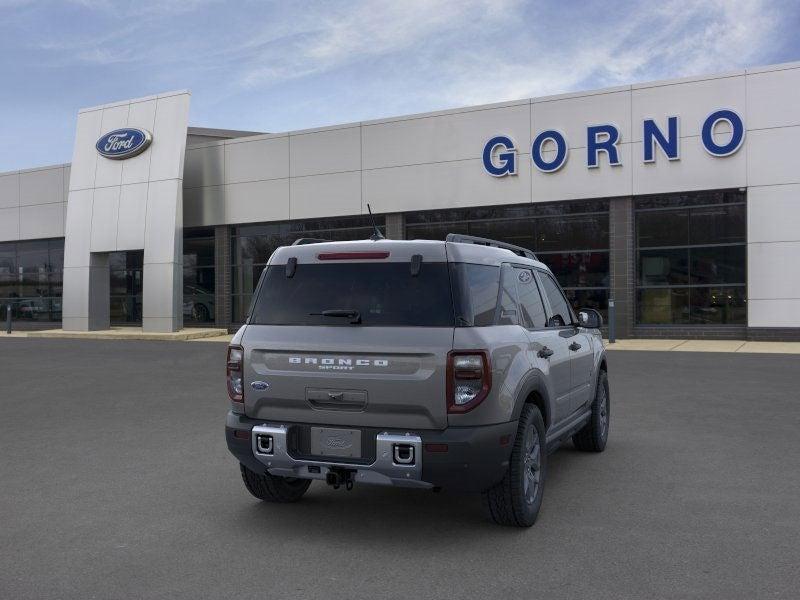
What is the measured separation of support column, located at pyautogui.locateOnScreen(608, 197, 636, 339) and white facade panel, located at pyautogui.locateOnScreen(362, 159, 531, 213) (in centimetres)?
268

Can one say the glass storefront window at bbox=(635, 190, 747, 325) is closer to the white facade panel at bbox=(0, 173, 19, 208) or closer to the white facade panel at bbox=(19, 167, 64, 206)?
the white facade panel at bbox=(19, 167, 64, 206)

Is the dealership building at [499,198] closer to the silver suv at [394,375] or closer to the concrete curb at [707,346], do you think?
the concrete curb at [707,346]

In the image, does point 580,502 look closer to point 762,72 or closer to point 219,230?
point 762,72

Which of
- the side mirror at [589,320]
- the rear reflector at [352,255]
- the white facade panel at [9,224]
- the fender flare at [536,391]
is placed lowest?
the fender flare at [536,391]

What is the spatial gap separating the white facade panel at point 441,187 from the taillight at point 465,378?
62.5 ft

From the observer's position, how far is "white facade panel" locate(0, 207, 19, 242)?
33344 millimetres

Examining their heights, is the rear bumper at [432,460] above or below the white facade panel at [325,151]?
below

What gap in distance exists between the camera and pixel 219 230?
1120 inches

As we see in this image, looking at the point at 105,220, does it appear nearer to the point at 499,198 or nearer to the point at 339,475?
the point at 499,198

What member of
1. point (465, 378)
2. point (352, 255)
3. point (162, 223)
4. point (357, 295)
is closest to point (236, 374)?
point (357, 295)

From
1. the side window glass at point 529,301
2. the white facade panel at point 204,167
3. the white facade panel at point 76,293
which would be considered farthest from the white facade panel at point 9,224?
the side window glass at point 529,301

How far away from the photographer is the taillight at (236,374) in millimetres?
4957

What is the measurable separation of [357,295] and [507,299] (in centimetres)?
105

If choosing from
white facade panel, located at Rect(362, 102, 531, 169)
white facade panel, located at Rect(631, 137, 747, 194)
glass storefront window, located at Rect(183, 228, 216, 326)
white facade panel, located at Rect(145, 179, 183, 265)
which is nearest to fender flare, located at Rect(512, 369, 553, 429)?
white facade panel, located at Rect(631, 137, 747, 194)
